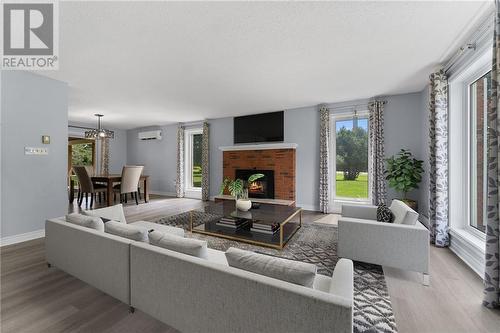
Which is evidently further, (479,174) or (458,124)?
(458,124)

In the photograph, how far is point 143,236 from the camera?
1.91 meters

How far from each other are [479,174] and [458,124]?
761mm

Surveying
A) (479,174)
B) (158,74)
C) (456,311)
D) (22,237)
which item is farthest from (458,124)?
(22,237)

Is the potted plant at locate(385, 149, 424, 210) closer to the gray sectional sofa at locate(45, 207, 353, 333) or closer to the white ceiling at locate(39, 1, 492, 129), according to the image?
the white ceiling at locate(39, 1, 492, 129)

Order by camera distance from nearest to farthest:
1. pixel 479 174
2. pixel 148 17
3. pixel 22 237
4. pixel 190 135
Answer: pixel 148 17, pixel 479 174, pixel 22 237, pixel 190 135

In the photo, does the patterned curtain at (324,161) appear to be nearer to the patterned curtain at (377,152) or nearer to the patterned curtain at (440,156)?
the patterned curtain at (377,152)

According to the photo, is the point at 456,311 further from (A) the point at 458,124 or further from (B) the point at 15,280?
(B) the point at 15,280

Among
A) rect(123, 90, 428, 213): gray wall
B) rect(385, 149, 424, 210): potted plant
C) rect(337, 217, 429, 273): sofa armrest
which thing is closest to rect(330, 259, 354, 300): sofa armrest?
rect(337, 217, 429, 273): sofa armrest

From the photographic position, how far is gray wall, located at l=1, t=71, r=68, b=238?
331cm

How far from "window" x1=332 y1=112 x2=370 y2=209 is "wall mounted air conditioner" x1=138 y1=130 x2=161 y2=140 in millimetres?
5930

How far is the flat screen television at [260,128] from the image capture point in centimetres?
599


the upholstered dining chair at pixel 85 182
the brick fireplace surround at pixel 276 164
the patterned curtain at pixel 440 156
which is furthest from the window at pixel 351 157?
the upholstered dining chair at pixel 85 182

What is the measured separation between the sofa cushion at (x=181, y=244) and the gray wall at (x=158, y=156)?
6555 mm

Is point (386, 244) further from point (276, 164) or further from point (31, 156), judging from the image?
point (31, 156)
